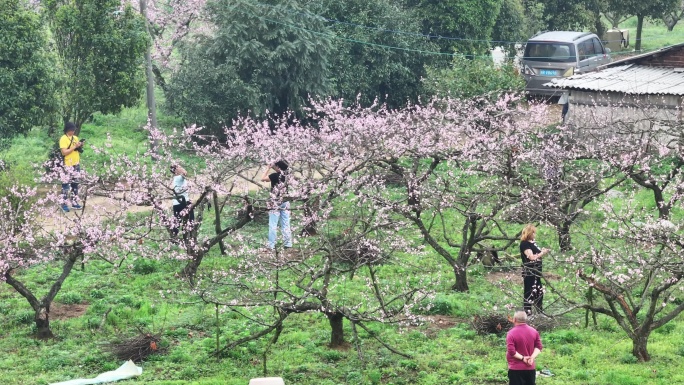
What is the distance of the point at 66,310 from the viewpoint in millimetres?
15312

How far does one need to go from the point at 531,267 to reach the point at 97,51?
48.4ft

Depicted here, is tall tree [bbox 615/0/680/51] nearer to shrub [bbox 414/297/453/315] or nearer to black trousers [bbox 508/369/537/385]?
shrub [bbox 414/297/453/315]

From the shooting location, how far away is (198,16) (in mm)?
31906

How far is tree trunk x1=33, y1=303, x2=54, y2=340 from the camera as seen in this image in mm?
13688

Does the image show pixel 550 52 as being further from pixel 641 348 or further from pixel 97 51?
pixel 641 348

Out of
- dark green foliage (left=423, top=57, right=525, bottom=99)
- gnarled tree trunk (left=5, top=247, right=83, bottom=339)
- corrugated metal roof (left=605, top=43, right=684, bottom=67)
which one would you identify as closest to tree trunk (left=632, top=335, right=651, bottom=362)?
gnarled tree trunk (left=5, top=247, right=83, bottom=339)

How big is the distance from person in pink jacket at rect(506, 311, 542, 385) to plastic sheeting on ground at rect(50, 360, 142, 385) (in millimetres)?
5003

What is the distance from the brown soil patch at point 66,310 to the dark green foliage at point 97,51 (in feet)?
32.1

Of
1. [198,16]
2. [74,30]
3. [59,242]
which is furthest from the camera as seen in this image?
[198,16]

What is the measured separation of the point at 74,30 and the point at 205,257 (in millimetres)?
8868

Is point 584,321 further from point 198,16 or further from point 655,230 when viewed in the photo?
point 198,16

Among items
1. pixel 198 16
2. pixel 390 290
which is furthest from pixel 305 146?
pixel 198 16

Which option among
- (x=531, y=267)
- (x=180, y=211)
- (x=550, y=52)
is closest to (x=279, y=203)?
(x=180, y=211)

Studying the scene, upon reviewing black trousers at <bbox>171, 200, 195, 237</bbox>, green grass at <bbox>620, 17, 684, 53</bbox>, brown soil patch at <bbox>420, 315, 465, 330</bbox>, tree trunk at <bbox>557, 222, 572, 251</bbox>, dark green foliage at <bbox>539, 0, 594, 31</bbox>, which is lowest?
brown soil patch at <bbox>420, 315, 465, 330</bbox>
